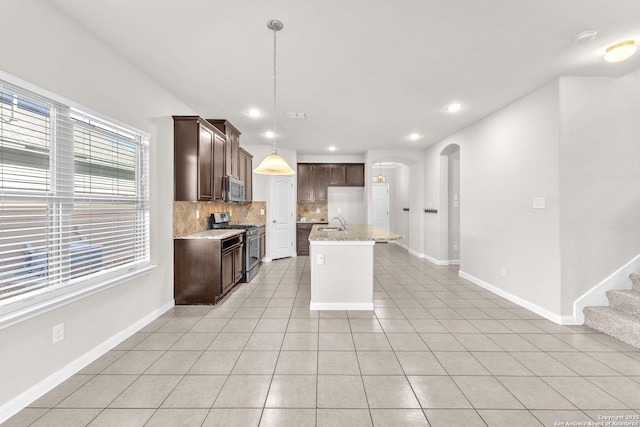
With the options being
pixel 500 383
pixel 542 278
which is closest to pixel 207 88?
pixel 500 383

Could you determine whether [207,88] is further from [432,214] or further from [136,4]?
[432,214]

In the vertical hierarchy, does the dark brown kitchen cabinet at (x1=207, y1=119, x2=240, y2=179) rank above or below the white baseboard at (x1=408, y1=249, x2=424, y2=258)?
above

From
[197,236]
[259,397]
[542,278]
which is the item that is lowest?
[259,397]

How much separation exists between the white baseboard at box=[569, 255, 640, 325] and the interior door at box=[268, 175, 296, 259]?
5.29m

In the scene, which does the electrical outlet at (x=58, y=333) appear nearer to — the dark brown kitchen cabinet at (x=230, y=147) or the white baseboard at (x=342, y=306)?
the white baseboard at (x=342, y=306)

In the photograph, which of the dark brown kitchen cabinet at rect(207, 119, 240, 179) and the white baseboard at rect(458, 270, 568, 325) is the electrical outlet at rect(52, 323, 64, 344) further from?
the white baseboard at rect(458, 270, 568, 325)

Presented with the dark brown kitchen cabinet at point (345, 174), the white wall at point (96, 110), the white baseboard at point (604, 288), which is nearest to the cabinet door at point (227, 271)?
the white wall at point (96, 110)

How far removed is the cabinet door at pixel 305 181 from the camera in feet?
24.2

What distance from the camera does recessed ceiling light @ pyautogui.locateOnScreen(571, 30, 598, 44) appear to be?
7.26 ft

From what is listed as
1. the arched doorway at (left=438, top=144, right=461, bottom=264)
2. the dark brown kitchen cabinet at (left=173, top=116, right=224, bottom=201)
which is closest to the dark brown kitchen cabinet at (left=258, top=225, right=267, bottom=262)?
the dark brown kitchen cabinet at (left=173, top=116, right=224, bottom=201)

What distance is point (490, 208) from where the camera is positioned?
413 cm

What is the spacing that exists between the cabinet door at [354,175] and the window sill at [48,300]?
5.75 m

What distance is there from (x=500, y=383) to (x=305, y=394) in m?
1.45

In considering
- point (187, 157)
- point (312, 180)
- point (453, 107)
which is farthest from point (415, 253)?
point (187, 157)
